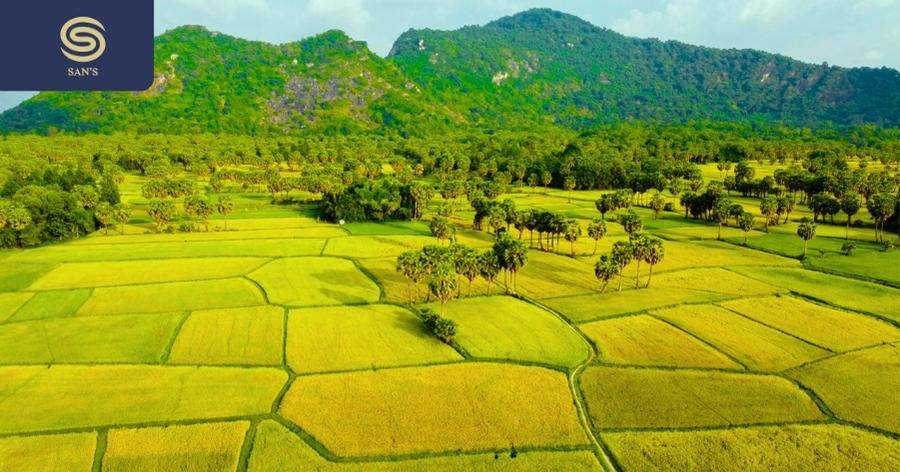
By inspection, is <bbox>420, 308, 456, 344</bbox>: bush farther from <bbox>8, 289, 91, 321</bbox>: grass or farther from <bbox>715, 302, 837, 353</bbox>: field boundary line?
<bbox>8, 289, 91, 321</bbox>: grass

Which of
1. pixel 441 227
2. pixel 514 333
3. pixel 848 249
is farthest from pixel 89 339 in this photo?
pixel 848 249

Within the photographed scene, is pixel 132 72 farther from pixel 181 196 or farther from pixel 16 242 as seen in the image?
pixel 181 196

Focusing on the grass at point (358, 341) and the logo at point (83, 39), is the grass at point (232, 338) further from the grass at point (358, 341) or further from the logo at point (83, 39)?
the logo at point (83, 39)

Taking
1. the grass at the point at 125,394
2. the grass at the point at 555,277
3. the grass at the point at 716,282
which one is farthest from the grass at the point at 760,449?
the grass at the point at 716,282


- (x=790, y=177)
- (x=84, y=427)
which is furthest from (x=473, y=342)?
(x=790, y=177)

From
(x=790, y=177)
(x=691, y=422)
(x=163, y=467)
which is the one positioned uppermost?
(x=790, y=177)

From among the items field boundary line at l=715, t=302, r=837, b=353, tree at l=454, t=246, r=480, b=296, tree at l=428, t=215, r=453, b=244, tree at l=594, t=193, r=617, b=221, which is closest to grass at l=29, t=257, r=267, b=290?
tree at l=428, t=215, r=453, b=244
